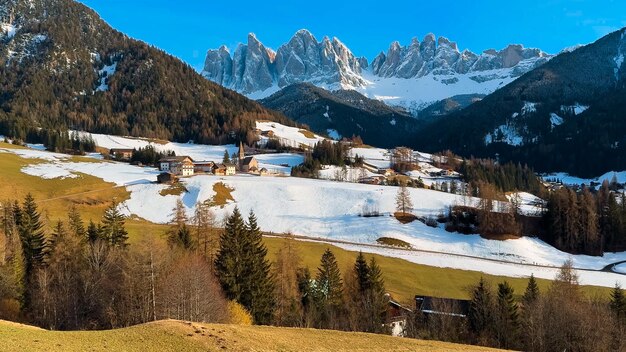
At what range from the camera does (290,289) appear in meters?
63.7

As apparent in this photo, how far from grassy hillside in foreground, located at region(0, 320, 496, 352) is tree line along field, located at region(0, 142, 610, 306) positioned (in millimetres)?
29055

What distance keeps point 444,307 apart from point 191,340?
42.6m

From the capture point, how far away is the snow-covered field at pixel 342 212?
10562 centimetres

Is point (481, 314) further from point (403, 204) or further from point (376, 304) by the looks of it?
point (403, 204)

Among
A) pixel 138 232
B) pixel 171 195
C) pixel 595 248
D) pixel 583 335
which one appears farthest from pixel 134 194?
pixel 595 248

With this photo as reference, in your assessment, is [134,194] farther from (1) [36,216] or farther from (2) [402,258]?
(2) [402,258]

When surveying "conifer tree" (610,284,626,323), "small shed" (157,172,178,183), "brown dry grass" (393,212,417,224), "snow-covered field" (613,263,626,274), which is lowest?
"snow-covered field" (613,263,626,274)

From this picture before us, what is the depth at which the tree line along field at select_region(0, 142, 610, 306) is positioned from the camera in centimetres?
8062

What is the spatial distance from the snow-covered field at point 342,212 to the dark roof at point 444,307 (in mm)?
35151

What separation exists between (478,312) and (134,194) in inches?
4250

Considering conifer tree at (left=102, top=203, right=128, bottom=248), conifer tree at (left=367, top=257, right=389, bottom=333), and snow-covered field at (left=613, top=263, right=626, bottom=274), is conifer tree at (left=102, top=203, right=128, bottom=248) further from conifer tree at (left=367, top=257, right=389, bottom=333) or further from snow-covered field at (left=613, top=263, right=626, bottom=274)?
snow-covered field at (left=613, top=263, right=626, bottom=274)

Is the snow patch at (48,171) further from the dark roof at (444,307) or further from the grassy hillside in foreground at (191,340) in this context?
the grassy hillside in foreground at (191,340)

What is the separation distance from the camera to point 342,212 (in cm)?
13425

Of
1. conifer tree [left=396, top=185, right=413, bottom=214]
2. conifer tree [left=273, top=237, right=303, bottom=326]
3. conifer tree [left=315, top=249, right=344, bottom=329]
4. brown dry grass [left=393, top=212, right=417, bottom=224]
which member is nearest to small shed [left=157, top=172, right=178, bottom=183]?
brown dry grass [left=393, top=212, right=417, bottom=224]
